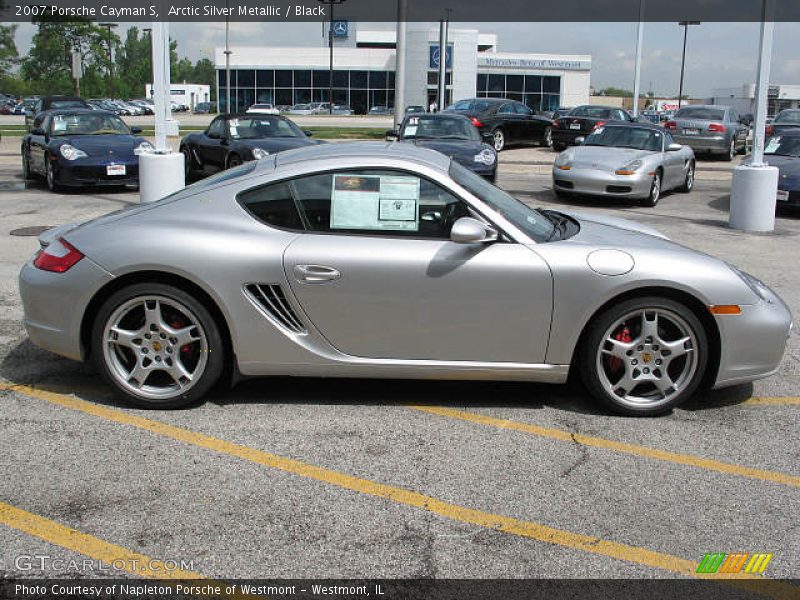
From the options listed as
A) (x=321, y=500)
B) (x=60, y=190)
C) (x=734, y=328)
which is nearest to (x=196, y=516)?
(x=321, y=500)

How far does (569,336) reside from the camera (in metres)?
4.63

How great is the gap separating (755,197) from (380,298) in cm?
900

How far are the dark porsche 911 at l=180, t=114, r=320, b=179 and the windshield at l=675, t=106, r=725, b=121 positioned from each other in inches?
521

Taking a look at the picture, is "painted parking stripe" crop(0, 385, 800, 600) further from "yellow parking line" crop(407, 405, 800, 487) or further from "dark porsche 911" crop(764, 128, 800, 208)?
"dark porsche 911" crop(764, 128, 800, 208)

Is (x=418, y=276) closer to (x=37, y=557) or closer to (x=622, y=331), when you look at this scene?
(x=622, y=331)

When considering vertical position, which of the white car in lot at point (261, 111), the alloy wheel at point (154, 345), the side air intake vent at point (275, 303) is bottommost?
the alloy wheel at point (154, 345)

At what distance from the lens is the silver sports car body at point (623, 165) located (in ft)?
45.6

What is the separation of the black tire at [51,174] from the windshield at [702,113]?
1753 cm

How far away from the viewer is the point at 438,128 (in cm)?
1499

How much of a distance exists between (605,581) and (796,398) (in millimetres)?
2683

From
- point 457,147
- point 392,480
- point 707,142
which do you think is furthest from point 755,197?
point 707,142

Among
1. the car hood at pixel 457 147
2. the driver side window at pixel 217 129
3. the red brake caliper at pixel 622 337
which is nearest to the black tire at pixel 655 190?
the car hood at pixel 457 147

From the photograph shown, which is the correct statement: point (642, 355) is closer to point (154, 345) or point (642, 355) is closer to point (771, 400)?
point (771, 400)

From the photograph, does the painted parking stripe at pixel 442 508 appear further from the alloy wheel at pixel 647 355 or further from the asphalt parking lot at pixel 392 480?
the alloy wheel at pixel 647 355
